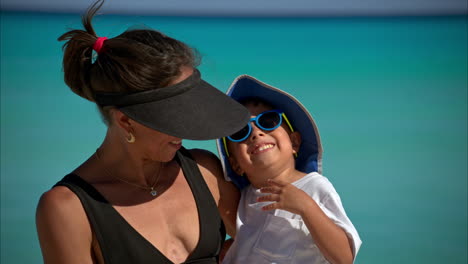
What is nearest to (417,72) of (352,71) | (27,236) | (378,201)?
(352,71)

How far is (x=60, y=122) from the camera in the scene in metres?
6.08

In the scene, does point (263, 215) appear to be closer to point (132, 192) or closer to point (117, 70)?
point (132, 192)

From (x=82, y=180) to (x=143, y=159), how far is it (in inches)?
9.0

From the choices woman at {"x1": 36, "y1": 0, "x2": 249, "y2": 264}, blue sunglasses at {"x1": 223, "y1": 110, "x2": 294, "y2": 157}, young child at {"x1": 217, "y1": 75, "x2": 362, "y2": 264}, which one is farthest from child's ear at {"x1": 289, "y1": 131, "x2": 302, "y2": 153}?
woman at {"x1": 36, "y1": 0, "x2": 249, "y2": 264}

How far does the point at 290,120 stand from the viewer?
2.37m

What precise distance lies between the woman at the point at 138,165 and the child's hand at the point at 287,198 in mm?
222

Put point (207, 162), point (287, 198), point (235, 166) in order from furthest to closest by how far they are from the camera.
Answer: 1. point (235, 166)
2. point (207, 162)
3. point (287, 198)

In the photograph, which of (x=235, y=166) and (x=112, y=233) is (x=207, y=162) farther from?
(x=112, y=233)

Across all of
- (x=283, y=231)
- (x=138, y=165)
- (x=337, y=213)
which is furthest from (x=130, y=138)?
(x=337, y=213)

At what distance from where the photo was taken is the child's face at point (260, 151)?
2213 millimetres

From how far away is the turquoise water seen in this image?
4613mm

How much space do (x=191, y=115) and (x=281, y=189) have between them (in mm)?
493

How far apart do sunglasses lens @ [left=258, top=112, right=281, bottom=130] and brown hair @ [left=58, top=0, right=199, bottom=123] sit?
51 cm

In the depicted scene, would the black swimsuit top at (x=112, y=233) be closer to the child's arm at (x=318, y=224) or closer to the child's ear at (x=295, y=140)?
the child's arm at (x=318, y=224)
